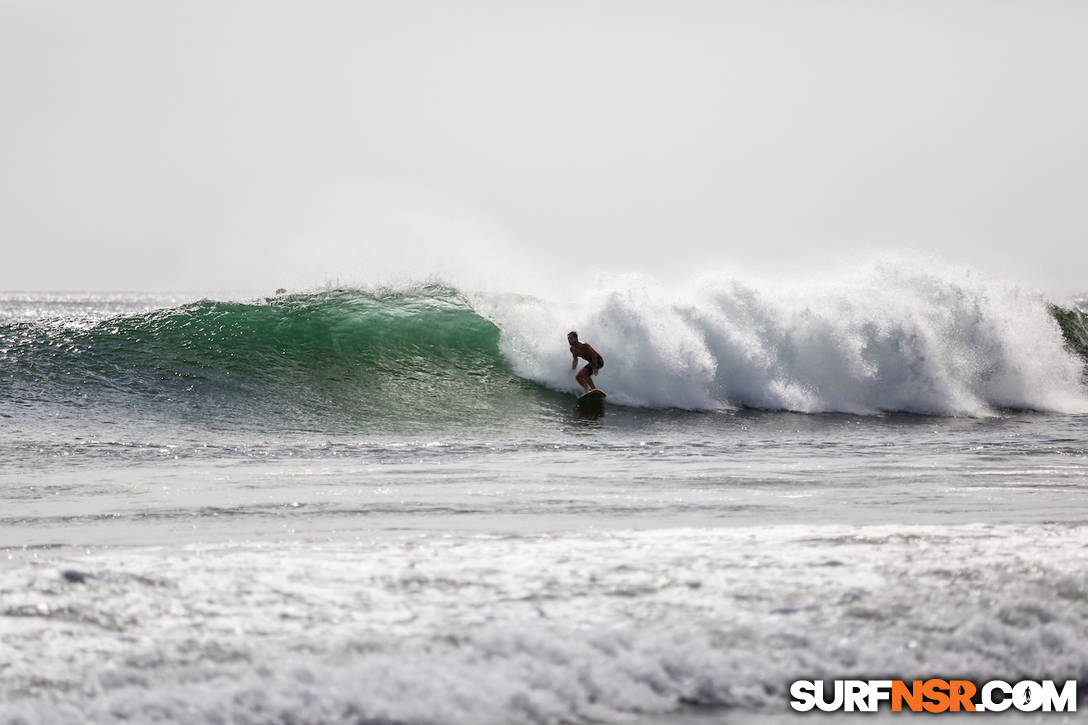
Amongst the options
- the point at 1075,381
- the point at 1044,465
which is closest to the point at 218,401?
the point at 1044,465

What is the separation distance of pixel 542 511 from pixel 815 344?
10.3 meters

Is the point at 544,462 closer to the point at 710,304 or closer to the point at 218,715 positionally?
the point at 218,715

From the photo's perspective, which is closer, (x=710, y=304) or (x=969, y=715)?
(x=969, y=715)

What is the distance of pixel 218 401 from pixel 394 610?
384 inches

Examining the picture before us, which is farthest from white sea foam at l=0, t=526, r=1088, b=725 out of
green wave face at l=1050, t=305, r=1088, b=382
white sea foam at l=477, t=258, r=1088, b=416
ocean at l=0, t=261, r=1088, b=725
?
green wave face at l=1050, t=305, r=1088, b=382

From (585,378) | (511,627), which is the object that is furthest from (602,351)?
(511,627)

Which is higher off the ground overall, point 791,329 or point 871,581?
point 791,329

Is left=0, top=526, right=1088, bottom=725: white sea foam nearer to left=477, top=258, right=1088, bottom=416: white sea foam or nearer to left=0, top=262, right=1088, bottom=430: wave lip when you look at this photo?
left=0, top=262, right=1088, bottom=430: wave lip

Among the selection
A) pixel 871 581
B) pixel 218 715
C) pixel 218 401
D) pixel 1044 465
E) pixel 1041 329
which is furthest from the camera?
pixel 1041 329

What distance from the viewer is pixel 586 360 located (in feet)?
50.3

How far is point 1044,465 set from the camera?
9484mm

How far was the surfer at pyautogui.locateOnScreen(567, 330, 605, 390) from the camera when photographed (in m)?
15.1

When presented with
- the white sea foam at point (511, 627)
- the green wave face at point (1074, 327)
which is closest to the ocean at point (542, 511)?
the white sea foam at point (511, 627)

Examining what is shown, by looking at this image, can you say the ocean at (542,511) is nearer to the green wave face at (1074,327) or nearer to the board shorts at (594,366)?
the board shorts at (594,366)
